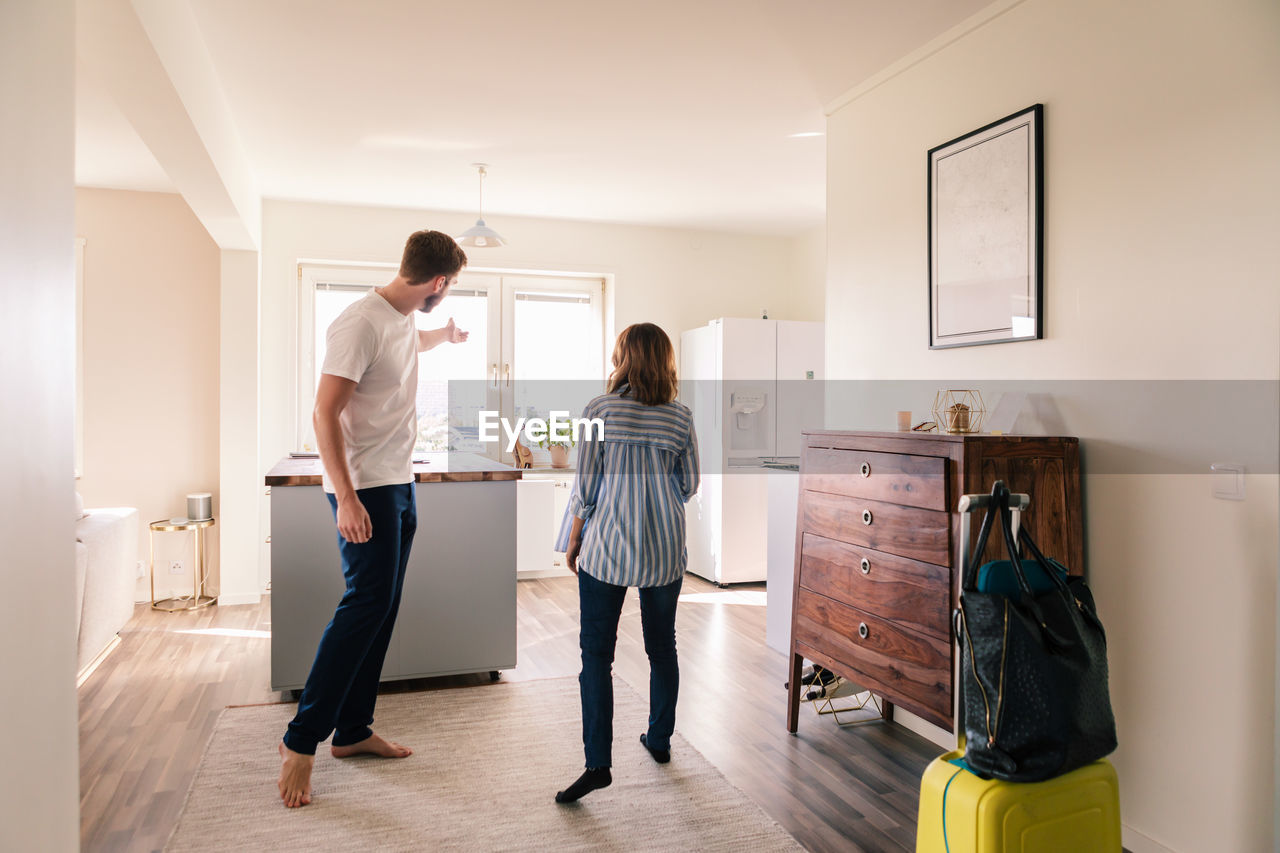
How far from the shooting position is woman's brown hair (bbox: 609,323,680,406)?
7.24ft

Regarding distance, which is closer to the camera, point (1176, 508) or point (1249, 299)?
point (1249, 299)

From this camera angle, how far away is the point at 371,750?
257 centimetres

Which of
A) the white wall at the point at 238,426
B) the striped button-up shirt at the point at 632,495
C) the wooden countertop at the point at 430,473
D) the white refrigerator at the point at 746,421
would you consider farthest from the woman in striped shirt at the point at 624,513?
the white wall at the point at 238,426

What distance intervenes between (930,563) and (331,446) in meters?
1.66

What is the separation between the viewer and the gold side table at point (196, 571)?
4613 millimetres

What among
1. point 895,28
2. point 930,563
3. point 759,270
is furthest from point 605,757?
point 759,270

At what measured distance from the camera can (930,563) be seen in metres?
2.24

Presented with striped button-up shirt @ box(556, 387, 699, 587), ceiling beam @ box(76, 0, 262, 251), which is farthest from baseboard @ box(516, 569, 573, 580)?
striped button-up shirt @ box(556, 387, 699, 587)

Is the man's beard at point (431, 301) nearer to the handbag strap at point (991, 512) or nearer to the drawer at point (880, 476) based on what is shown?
the drawer at point (880, 476)

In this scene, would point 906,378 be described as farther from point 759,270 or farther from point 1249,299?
point 759,270

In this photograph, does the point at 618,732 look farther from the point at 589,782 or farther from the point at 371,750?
the point at 371,750

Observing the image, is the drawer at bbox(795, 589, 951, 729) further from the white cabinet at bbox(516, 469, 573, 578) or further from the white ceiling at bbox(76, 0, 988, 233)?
the white cabinet at bbox(516, 469, 573, 578)

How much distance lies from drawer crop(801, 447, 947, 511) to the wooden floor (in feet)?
2.80

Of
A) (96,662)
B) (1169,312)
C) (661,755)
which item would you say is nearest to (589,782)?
(661,755)
